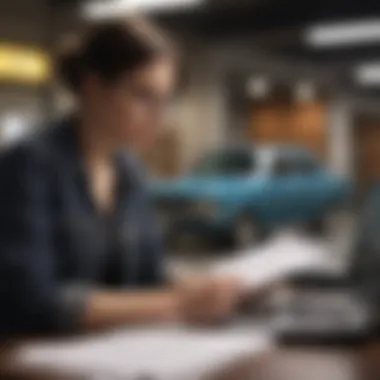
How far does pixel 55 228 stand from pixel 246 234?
0.16m

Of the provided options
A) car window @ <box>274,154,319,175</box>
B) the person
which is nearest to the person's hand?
the person

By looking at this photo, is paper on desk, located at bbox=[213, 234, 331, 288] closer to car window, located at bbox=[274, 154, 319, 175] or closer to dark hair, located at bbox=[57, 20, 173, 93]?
car window, located at bbox=[274, 154, 319, 175]

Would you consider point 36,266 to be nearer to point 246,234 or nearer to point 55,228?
point 55,228

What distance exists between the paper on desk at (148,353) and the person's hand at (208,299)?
14 mm

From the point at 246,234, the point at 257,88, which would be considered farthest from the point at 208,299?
the point at 257,88

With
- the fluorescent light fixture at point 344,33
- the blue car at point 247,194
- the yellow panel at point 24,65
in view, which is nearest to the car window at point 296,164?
the blue car at point 247,194

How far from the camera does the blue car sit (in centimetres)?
77

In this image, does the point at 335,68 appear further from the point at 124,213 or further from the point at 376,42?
the point at 124,213

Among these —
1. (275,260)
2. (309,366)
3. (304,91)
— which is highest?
(304,91)

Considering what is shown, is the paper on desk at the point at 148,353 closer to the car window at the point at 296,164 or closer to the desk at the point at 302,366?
the desk at the point at 302,366

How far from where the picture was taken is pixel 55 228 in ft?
2.66

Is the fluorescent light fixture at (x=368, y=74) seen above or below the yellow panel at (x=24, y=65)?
below

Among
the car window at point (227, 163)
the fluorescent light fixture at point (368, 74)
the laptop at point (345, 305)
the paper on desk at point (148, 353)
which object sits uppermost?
the fluorescent light fixture at point (368, 74)

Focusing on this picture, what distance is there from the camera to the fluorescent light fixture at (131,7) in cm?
81
